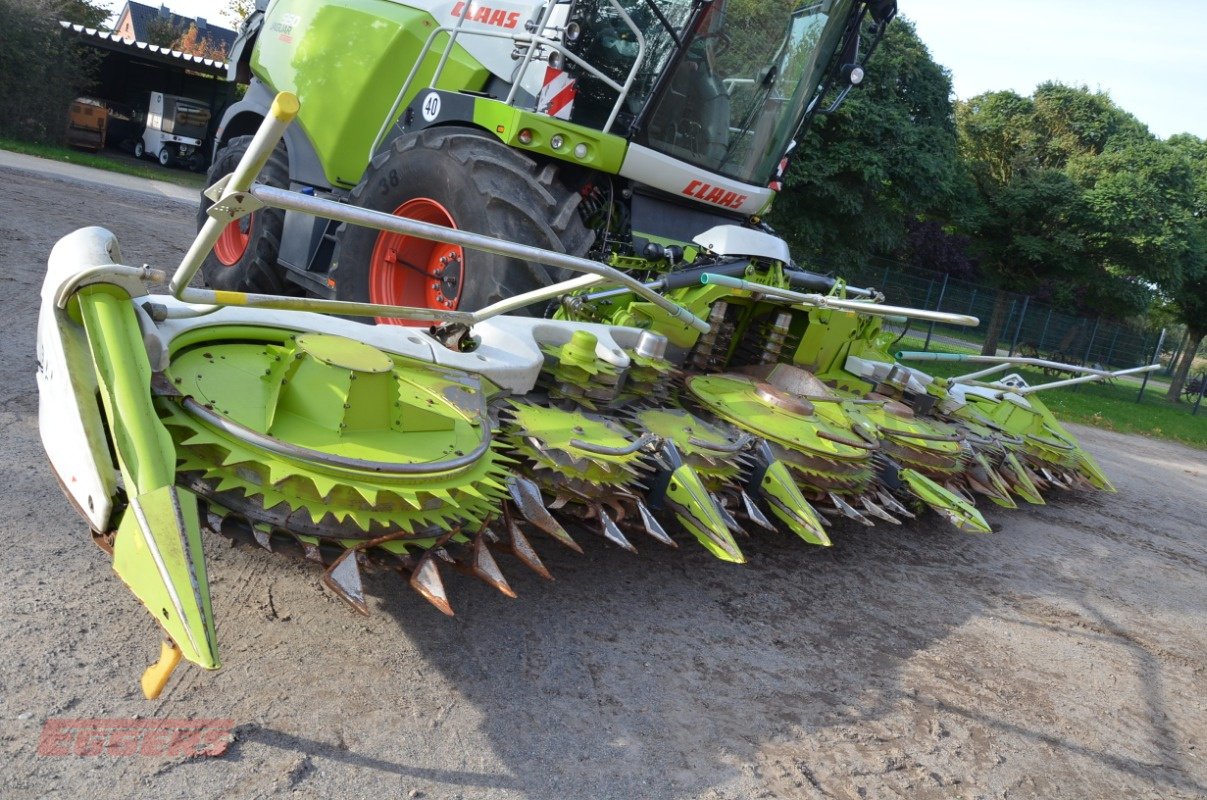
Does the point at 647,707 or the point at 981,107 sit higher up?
the point at 981,107

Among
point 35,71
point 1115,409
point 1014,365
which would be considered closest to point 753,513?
point 1014,365

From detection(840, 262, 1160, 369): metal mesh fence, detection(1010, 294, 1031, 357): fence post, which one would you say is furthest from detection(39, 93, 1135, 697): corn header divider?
detection(1010, 294, 1031, 357): fence post

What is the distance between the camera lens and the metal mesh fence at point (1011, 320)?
21812 mm

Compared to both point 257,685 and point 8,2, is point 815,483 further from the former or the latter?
point 8,2

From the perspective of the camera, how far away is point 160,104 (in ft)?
72.1

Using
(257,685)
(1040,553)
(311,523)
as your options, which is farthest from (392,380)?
(1040,553)

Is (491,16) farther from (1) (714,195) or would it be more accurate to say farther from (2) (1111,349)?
(2) (1111,349)

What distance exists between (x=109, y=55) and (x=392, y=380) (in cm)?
2599

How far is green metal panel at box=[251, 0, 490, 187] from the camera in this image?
5.36 metres

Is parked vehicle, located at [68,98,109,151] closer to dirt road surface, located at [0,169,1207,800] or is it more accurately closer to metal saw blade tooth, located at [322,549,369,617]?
dirt road surface, located at [0,169,1207,800]

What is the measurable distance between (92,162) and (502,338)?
16786 mm

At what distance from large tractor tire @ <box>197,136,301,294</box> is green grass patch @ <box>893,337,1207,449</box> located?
667 cm

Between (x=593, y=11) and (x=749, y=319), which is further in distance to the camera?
(x=749, y=319)

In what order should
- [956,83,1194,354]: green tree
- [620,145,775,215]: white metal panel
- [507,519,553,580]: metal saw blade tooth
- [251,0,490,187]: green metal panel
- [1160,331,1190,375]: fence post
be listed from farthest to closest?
1. [1160,331,1190,375]: fence post
2. [956,83,1194,354]: green tree
3. [251,0,490,187]: green metal panel
4. [620,145,775,215]: white metal panel
5. [507,519,553,580]: metal saw blade tooth
